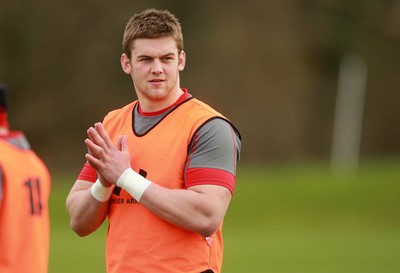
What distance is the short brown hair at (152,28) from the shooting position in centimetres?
545

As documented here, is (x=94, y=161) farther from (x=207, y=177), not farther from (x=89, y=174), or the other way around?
(x=207, y=177)

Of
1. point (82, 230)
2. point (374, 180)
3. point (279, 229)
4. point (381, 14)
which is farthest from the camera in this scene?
point (381, 14)

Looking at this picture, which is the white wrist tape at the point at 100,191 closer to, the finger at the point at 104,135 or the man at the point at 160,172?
the man at the point at 160,172

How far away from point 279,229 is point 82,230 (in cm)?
1485

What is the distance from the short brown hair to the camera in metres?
5.45

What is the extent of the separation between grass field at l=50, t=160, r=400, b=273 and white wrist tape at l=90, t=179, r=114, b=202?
9372 millimetres

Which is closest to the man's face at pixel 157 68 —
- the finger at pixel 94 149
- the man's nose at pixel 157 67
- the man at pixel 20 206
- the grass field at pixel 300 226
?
the man's nose at pixel 157 67

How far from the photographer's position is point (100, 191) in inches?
213

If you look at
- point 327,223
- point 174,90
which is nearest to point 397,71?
point 327,223

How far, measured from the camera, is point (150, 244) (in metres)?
5.32

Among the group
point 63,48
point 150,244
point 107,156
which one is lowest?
point 150,244

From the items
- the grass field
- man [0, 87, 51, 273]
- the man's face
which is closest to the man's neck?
the man's face

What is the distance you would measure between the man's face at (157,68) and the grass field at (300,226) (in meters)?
9.35

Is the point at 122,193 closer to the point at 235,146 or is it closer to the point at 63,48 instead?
the point at 235,146
